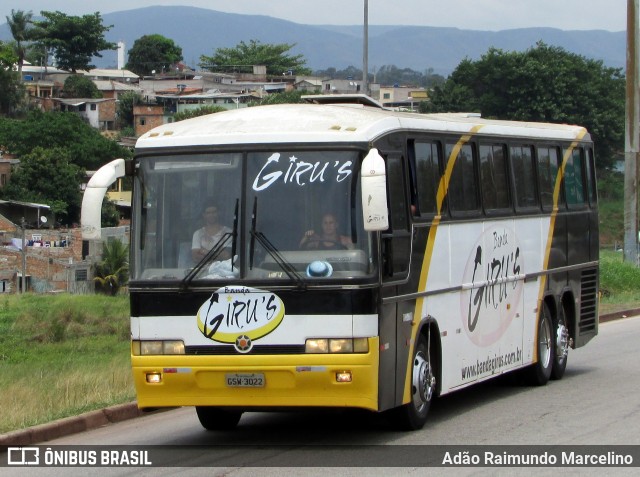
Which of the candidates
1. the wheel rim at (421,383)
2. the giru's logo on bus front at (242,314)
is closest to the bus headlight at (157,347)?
the giru's logo on bus front at (242,314)

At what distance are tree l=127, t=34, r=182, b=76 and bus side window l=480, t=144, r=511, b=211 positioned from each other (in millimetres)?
176639

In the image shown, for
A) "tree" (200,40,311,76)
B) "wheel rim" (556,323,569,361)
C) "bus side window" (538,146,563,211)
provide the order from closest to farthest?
1. "bus side window" (538,146,563,211)
2. "wheel rim" (556,323,569,361)
3. "tree" (200,40,311,76)

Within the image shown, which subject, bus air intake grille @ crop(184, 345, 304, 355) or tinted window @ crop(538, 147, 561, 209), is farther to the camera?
tinted window @ crop(538, 147, 561, 209)

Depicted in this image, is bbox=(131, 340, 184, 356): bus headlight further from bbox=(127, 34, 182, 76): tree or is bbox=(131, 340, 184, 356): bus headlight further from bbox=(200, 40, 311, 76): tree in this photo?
bbox=(127, 34, 182, 76): tree

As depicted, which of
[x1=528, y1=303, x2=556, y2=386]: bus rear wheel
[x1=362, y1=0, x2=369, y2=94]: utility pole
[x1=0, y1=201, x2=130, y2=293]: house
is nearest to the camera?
[x1=528, y1=303, x2=556, y2=386]: bus rear wheel

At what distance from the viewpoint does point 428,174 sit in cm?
1224

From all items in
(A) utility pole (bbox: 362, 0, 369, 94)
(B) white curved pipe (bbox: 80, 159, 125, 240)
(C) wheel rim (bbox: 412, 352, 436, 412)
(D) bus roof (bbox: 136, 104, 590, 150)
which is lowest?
(C) wheel rim (bbox: 412, 352, 436, 412)

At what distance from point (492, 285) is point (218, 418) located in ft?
11.4

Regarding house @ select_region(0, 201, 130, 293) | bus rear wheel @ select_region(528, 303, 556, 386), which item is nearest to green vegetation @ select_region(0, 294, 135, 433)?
bus rear wheel @ select_region(528, 303, 556, 386)

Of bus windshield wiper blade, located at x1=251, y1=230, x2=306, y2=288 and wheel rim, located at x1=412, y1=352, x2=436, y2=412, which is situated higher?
bus windshield wiper blade, located at x1=251, y1=230, x2=306, y2=288

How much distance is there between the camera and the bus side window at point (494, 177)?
13.8 meters

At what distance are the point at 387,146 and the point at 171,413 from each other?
416 centimetres

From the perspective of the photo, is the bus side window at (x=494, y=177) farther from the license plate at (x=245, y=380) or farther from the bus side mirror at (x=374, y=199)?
the license plate at (x=245, y=380)

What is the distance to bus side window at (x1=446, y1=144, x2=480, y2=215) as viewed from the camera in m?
12.9
